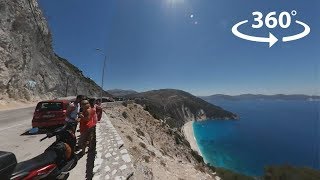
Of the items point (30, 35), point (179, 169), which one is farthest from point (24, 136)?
point (30, 35)

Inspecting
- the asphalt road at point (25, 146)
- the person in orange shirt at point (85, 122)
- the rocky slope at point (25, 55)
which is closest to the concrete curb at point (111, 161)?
the asphalt road at point (25, 146)

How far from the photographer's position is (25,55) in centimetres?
4753

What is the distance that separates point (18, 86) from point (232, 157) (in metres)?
79.0

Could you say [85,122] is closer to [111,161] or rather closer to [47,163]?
[111,161]

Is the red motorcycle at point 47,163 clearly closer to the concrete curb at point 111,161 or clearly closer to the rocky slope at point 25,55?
the concrete curb at point 111,161

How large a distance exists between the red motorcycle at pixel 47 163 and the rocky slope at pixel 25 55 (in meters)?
34.4

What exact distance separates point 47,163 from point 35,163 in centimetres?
38

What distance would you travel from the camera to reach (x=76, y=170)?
29.1 ft

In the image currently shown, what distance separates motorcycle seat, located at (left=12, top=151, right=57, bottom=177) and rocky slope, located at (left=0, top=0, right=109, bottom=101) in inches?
1400

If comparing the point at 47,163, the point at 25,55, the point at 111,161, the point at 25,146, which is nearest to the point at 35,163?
the point at 47,163

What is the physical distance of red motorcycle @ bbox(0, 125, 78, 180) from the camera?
14.7ft

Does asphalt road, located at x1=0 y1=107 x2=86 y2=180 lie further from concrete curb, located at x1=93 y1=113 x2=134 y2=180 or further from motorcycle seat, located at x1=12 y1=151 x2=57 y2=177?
motorcycle seat, located at x1=12 y1=151 x2=57 y2=177

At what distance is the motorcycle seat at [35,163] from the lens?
17.0 ft

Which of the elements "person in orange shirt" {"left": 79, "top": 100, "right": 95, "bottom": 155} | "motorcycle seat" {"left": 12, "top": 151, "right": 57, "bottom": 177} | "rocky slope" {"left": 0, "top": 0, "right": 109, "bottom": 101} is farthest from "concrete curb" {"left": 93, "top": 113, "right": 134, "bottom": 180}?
"rocky slope" {"left": 0, "top": 0, "right": 109, "bottom": 101}
